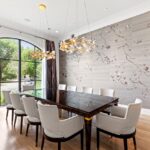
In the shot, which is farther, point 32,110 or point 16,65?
point 16,65

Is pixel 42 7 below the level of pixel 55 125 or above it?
above

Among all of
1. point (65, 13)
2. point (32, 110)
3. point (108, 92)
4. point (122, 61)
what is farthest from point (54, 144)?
point (65, 13)

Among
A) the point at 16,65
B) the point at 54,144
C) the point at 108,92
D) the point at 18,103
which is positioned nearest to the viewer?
the point at 54,144

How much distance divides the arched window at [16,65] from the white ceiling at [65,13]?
2.32ft

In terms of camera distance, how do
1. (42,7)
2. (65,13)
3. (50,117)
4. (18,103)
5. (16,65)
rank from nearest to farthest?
1. (50,117)
2. (18,103)
3. (42,7)
4. (65,13)
5. (16,65)

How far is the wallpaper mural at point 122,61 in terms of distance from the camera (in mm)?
4378

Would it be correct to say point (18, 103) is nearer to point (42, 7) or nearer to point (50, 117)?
point (50, 117)

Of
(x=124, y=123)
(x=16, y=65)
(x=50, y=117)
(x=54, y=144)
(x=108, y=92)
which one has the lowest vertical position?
(x=54, y=144)

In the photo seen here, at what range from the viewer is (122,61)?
4.92 m

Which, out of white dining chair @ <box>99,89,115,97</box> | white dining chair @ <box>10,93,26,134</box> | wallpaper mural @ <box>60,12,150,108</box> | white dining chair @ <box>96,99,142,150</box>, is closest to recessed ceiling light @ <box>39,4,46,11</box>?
wallpaper mural @ <box>60,12,150,108</box>

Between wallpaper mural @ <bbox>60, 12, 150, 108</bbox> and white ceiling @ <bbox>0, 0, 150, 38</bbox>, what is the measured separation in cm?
32

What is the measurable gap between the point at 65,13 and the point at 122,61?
2.57 meters

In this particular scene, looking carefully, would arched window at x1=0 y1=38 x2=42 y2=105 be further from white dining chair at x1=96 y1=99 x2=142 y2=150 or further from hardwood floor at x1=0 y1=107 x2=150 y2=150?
white dining chair at x1=96 y1=99 x2=142 y2=150

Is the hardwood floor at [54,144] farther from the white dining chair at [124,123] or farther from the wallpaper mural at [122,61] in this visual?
the wallpaper mural at [122,61]
